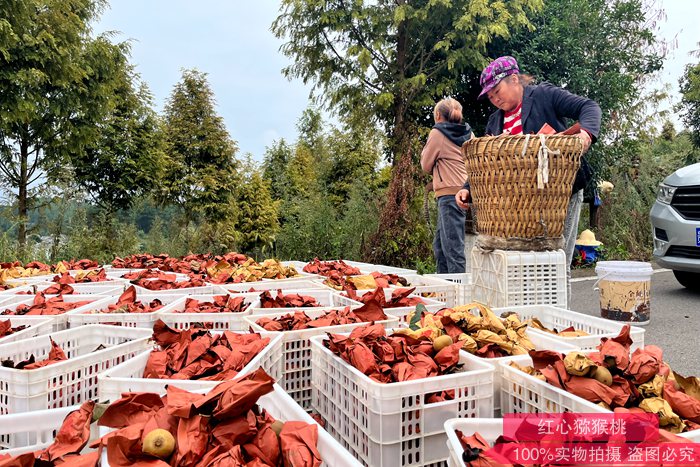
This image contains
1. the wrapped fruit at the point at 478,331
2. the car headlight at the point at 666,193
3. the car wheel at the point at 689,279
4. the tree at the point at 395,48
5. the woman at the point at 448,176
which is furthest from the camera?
the tree at the point at 395,48

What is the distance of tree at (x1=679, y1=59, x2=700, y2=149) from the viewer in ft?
60.3

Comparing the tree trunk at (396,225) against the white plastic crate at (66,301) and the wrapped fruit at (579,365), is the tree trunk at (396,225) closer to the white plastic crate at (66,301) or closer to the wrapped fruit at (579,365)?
the white plastic crate at (66,301)

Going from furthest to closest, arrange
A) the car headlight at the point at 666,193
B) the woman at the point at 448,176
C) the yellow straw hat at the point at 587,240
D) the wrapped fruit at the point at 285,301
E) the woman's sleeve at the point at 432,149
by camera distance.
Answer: the yellow straw hat at the point at 587,240, the car headlight at the point at 666,193, the woman's sleeve at the point at 432,149, the woman at the point at 448,176, the wrapped fruit at the point at 285,301

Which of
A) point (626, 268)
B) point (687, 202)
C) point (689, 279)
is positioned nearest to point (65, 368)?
point (626, 268)

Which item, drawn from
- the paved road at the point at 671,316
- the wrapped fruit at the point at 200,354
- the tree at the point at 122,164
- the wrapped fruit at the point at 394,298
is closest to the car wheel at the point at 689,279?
the paved road at the point at 671,316

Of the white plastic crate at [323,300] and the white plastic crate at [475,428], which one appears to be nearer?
the white plastic crate at [475,428]

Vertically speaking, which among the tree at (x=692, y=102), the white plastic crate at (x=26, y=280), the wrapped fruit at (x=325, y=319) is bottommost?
the wrapped fruit at (x=325, y=319)

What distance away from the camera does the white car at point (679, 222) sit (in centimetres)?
615

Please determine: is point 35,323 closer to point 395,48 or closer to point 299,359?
point 299,359

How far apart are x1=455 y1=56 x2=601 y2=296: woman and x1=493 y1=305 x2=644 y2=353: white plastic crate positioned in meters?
0.83

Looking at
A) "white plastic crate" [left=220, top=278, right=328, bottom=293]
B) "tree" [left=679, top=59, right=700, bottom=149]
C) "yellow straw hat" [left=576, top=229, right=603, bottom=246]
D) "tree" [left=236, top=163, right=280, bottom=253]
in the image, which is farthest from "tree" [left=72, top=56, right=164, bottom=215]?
"tree" [left=679, top=59, right=700, bottom=149]

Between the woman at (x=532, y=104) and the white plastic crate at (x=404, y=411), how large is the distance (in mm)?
2007

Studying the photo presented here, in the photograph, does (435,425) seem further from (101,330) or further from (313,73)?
(313,73)

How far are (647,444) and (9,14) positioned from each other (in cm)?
Result: 1186
